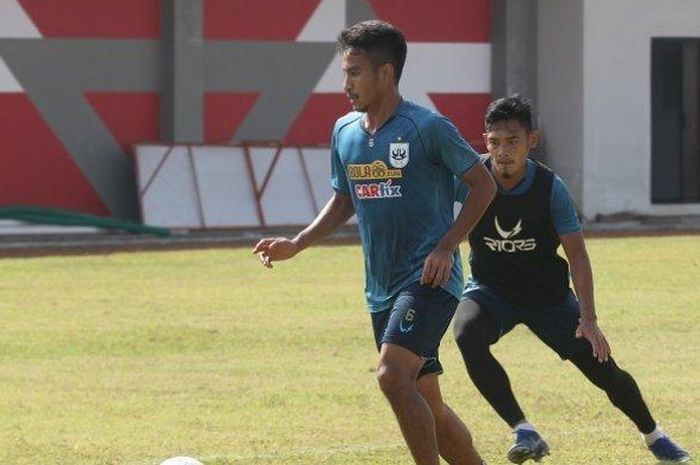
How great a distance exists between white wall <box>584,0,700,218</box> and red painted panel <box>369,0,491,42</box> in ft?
6.59

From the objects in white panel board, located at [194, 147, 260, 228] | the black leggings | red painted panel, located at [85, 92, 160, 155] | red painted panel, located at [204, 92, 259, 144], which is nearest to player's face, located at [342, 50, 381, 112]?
the black leggings

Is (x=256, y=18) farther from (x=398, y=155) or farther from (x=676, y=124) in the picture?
(x=398, y=155)

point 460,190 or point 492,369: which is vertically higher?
point 460,190

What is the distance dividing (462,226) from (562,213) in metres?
1.34

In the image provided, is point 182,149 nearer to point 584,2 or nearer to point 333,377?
point 584,2

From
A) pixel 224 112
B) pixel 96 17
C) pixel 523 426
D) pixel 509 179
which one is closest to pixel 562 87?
pixel 224 112

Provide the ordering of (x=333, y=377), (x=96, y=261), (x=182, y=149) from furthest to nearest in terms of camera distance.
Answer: (x=182, y=149) < (x=96, y=261) < (x=333, y=377)

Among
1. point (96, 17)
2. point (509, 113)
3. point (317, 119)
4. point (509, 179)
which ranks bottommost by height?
point (317, 119)

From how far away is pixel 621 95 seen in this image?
93.7 feet

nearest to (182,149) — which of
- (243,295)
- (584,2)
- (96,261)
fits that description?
(96,261)

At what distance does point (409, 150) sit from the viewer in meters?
7.84

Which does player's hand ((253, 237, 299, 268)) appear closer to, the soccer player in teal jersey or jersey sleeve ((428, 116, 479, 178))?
the soccer player in teal jersey

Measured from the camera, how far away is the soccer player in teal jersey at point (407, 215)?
25.4 ft

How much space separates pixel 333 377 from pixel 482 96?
1722 centimetres
